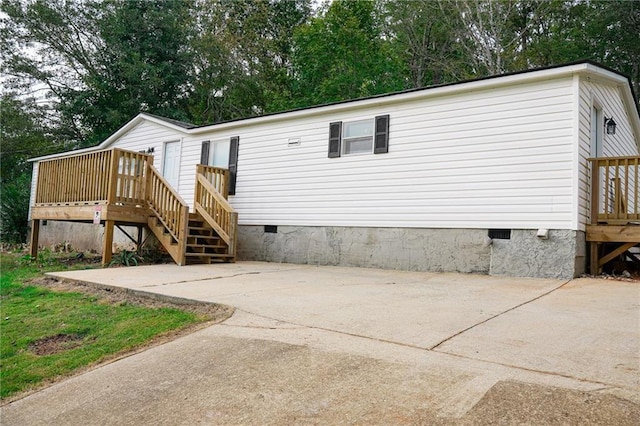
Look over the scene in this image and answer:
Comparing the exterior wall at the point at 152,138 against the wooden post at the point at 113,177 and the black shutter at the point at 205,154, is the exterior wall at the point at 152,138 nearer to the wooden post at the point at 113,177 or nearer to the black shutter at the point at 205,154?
the black shutter at the point at 205,154

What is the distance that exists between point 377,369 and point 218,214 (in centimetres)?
752

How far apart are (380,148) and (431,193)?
145cm

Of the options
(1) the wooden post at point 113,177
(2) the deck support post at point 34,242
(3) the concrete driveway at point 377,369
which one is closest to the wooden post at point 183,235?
(1) the wooden post at point 113,177

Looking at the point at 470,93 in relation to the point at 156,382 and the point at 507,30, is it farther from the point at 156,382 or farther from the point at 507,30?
the point at 507,30

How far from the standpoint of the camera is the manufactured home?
725 cm

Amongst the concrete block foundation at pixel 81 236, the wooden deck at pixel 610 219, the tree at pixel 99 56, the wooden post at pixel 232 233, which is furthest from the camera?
the tree at pixel 99 56

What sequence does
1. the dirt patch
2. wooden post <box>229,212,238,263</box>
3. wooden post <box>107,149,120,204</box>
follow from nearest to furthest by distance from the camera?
the dirt patch → wooden post <box>107,149,120,204</box> → wooden post <box>229,212,238,263</box>

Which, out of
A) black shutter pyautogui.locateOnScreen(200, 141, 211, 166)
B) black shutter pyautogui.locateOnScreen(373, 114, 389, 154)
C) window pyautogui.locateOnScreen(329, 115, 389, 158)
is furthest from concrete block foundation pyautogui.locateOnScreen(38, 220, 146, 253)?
black shutter pyautogui.locateOnScreen(373, 114, 389, 154)

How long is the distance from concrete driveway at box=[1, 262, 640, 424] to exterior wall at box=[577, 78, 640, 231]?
2.77 metres

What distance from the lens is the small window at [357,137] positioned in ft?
30.8

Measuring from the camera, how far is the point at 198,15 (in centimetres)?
2491

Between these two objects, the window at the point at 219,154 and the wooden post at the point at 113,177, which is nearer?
the wooden post at the point at 113,177

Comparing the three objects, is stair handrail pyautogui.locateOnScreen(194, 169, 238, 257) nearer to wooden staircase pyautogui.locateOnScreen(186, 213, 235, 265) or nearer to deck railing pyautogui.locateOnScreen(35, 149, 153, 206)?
wooden staircase pyautogui.locateOnScreen(186, 213, 235, 265)

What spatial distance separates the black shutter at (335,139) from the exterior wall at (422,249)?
1639 mm
